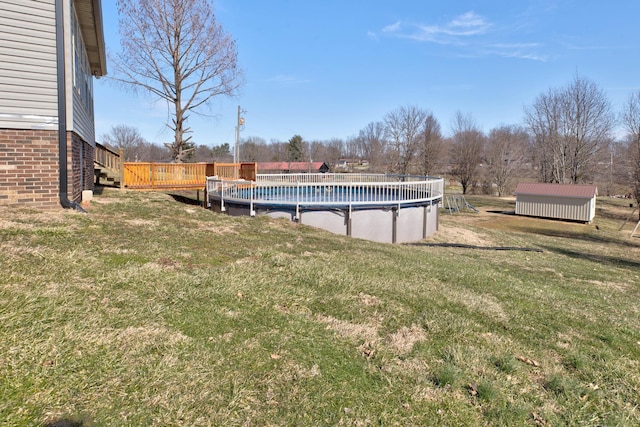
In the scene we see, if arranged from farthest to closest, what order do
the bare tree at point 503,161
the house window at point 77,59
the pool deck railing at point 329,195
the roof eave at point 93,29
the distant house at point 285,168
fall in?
the distant house at point 285,168
the bare tree at point 503,161
the pool deck railing at point 329,195
the roof eave at point 93,29
the house window at point 77,59

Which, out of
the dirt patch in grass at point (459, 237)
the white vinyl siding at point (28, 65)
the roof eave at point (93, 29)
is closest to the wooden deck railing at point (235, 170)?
the roof eave at point (93, 29)

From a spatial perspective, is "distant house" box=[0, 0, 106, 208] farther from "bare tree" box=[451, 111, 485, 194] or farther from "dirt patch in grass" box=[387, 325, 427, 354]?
"bare tree" box=[451, 111, 485, 194]

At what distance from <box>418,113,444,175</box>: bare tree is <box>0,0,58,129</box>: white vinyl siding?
147 feet

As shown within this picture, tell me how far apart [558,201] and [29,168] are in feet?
92.8

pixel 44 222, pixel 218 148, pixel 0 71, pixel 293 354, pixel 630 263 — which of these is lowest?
pixel 630 263

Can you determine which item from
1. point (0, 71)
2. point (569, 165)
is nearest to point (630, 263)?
point (0, 71)

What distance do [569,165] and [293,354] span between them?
4242 centimetres

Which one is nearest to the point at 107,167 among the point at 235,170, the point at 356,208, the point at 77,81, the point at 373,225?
the point at 235,170

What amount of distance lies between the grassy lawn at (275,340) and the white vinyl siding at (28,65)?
1576 mm

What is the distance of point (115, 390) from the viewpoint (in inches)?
96.4

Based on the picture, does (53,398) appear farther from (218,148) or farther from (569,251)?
(218,148)

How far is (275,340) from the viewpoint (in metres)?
3.34

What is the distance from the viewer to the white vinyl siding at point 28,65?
20.1 ft

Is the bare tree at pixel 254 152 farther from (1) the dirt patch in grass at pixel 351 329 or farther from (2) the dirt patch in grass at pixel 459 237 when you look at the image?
(1) the dirt patch in grass at pixel 351 329
